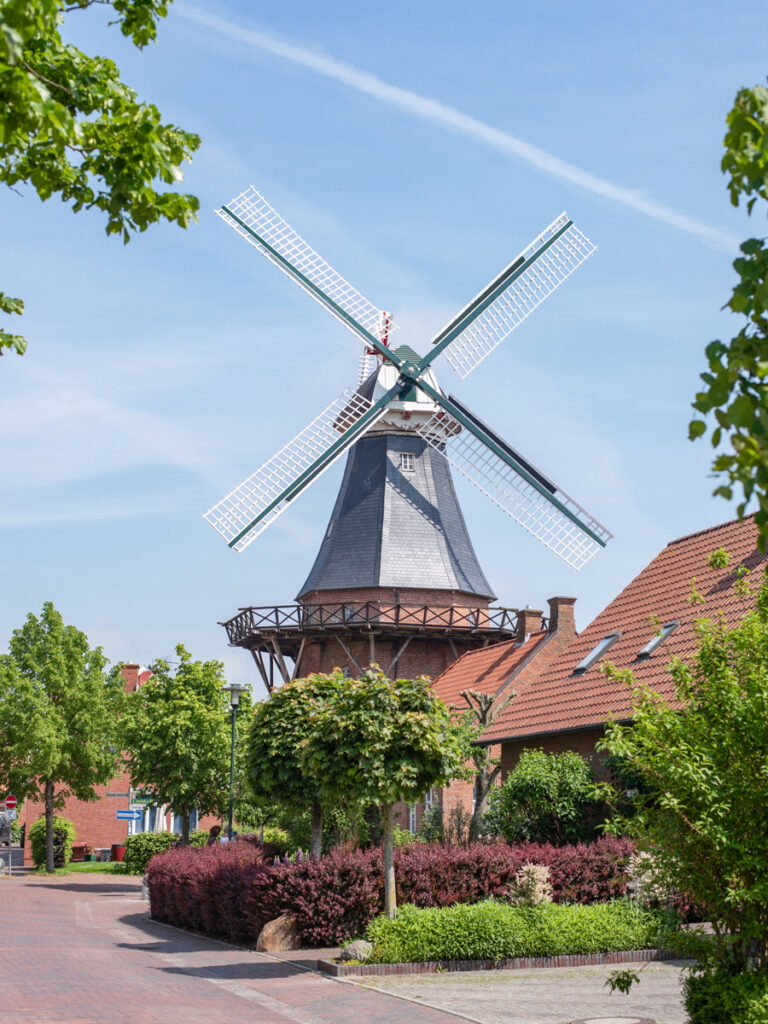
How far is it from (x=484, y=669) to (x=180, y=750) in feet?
29.9

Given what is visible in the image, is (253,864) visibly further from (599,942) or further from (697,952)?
(697,952)

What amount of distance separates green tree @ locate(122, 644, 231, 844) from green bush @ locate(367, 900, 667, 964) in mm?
19487

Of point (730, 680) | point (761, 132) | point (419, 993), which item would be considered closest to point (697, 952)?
point (730, 680)

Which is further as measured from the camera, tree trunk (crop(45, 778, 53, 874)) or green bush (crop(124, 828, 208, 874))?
tree trunk (crop(45, 778, 53, 874))

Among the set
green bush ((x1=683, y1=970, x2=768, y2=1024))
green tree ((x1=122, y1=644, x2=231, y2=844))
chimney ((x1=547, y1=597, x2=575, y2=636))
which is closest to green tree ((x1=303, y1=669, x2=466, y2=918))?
green bush ((x1=683, y1=970, x2=768, y2=1024))

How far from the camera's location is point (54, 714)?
137 ft

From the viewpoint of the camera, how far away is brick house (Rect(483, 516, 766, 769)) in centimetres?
1997

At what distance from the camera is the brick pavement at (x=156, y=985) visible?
11734 mm

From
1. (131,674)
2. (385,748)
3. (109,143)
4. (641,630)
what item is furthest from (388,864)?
(131,674)

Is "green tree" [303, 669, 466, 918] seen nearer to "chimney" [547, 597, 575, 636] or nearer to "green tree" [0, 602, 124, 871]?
"chimney" [547, 597, 575, 636]

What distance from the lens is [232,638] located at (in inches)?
1549

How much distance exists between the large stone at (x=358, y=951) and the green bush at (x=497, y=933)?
0.10 meters

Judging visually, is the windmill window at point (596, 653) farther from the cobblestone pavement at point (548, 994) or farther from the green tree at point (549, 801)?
the cobblestone pavement at point (548, 994)

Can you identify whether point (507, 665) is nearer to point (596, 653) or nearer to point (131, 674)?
point (596, 653)
